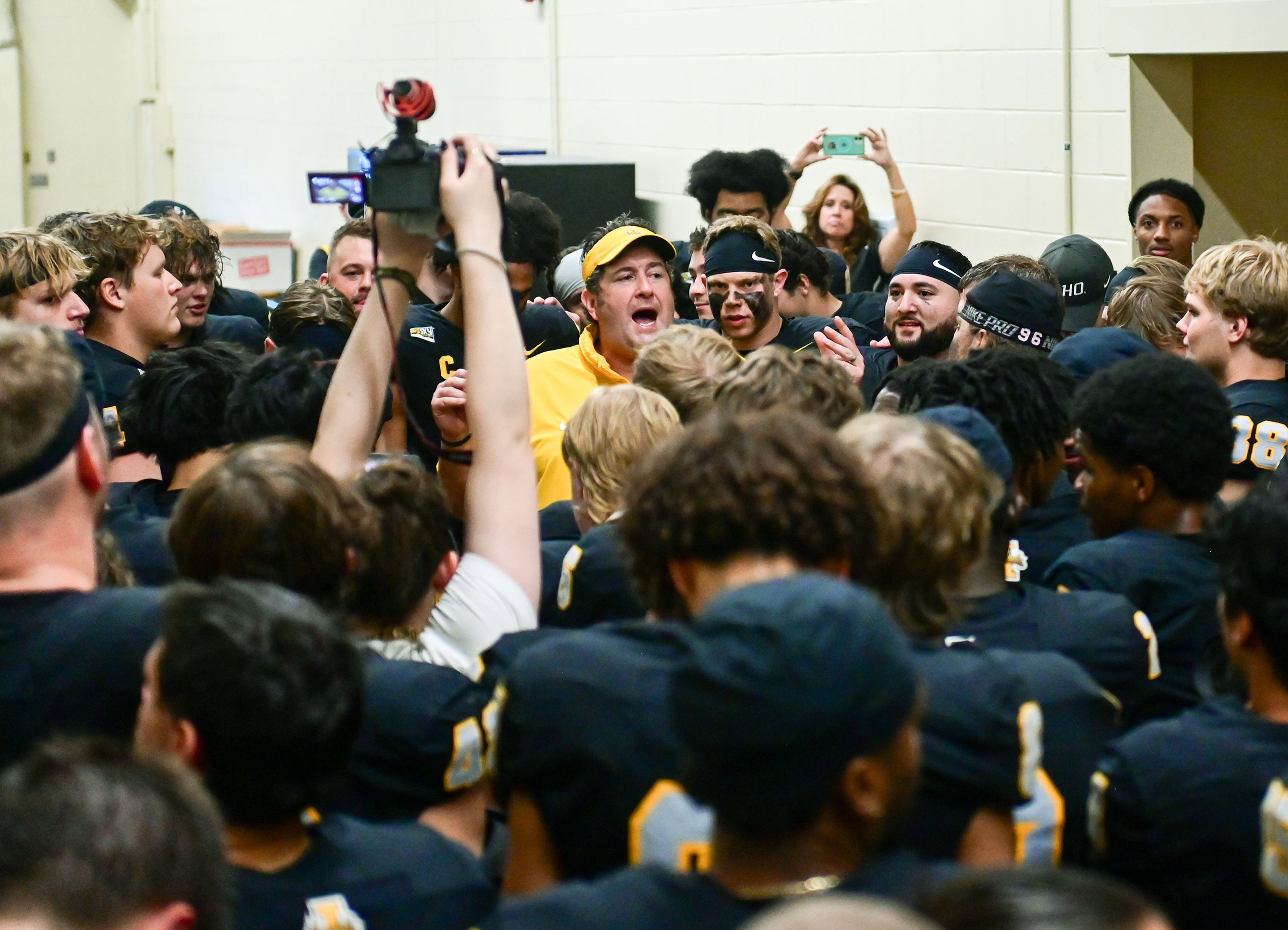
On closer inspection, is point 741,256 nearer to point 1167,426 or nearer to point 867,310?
point 867,310

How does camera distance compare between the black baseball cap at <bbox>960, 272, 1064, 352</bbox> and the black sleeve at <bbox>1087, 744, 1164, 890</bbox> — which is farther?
the black baseball cap at <bbox>960, 272, 1064, 352</bbox>

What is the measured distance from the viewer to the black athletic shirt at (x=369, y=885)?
1.50m

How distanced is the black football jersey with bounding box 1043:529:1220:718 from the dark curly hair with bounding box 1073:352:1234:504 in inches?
4.5

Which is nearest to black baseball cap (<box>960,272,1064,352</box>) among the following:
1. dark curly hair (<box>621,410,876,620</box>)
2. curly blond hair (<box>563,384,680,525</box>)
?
curly blond hair (<box>563,384,680,525</box>)

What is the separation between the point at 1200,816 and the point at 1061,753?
0.17 m

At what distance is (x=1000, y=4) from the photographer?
18.8 ft

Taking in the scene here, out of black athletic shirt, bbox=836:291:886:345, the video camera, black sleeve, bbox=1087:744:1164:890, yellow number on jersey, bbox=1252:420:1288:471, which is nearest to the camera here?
black sleeve, bbox=1087:744:1164:890

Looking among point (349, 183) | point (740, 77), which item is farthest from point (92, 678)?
point (740, 77)

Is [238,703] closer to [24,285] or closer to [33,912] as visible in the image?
[33,912]

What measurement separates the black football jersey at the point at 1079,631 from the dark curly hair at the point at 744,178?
4.48 meters

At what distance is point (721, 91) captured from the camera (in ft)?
24.6

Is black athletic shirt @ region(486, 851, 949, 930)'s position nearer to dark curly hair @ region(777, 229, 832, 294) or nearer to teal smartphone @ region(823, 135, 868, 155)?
dark curly hair @ region(777, 229, 832, 294)

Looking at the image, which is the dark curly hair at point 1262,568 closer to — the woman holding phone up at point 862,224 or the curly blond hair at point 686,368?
the curly blond hair at point 686,368

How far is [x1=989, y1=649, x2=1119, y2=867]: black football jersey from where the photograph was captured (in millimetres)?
1736
